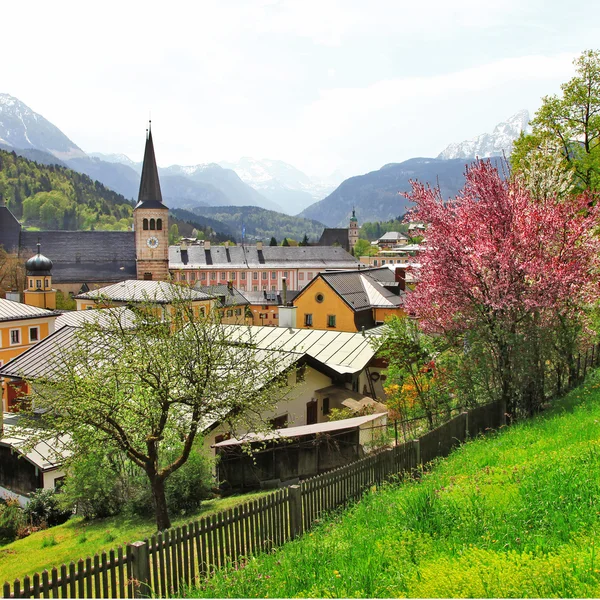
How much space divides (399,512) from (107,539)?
9.32m

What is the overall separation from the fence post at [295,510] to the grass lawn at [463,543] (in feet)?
0.85

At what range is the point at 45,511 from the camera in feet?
68.3

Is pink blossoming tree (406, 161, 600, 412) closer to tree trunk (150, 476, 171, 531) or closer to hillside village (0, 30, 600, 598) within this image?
hillside village (0, 30, 600, 598)

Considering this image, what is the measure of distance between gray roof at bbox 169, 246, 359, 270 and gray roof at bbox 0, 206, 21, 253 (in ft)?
104

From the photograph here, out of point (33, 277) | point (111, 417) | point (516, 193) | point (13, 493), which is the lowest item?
point (13, 493)

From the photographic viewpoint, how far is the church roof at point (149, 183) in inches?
3728

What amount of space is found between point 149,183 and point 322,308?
62.1 m

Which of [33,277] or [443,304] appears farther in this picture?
[33,277]

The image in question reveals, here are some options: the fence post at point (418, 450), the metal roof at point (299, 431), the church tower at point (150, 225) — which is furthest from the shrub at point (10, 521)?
the church tower at point (150, 225)

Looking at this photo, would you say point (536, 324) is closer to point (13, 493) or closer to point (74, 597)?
point (74, 597)

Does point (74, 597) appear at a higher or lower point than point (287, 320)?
lower

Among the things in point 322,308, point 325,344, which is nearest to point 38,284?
point 322,308

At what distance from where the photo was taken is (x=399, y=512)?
29.3 feet

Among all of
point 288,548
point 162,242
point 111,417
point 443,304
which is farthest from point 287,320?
point 162,242
